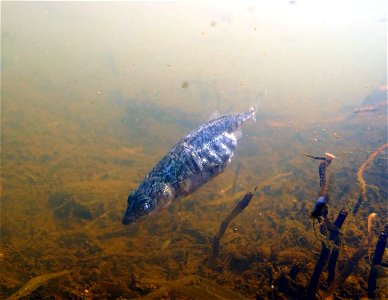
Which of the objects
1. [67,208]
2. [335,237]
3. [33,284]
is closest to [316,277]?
[335,237]

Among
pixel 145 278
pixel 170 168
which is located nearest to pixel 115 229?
pixel 145 278

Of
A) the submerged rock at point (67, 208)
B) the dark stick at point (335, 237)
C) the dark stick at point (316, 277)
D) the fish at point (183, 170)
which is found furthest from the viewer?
the submerged rock at point (67, 208)

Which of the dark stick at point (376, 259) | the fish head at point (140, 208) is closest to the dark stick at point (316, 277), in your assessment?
the dark stick at point (376, 259)

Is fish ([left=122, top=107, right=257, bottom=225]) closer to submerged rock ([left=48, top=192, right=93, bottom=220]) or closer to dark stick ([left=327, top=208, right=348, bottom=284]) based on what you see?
dark stick ([left=327, top=208, right=348, bottom=284])

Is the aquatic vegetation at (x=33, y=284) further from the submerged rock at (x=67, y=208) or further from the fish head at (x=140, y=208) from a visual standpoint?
the submerged rock at (x=67, y=208)

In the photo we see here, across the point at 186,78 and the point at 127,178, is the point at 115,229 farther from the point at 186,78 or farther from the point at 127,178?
the point at 186,78

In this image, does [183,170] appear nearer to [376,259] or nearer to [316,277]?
[316,277]

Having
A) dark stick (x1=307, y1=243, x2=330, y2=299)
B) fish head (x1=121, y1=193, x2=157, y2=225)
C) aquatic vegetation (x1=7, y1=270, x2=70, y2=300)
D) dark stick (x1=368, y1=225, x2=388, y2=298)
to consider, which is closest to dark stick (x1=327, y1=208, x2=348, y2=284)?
dark stick (x1=307, y1=243, x2=330, y2=299)
